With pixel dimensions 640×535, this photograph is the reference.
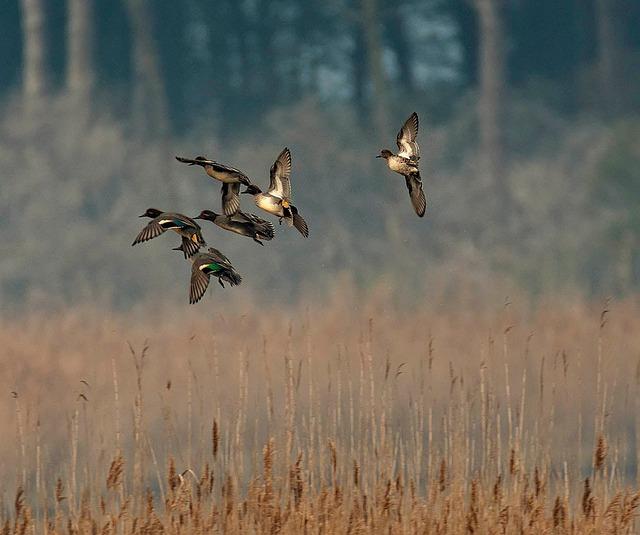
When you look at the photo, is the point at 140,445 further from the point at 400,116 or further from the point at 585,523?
the point at 400,116

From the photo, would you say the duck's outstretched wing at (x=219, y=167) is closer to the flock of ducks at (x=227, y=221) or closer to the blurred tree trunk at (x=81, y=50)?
the flock of ducks at (x=227, y=221)

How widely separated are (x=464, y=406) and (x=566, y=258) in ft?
60.1

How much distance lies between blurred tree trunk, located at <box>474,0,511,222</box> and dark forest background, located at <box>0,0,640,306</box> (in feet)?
0.14

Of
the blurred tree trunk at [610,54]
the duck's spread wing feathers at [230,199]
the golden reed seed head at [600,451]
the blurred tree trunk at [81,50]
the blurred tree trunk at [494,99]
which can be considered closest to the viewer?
the duck's spread wing feathers at [230,199]

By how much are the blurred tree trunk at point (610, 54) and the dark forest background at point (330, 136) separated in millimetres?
45

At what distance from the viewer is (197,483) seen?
673 centimetres

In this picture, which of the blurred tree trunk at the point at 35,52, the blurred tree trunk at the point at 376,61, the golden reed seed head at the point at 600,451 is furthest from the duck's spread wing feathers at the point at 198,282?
the blurred tree trunk at the point at 35,52

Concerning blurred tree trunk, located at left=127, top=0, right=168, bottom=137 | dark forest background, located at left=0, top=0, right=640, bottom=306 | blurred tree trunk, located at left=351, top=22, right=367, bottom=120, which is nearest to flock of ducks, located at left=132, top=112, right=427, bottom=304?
dark forest background, located at left=0, top=0, right=640, bottom=306

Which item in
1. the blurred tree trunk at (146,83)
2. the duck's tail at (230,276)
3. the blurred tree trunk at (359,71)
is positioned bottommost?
the duck's tail at (230,276)

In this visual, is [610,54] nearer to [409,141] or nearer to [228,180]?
[409,141]

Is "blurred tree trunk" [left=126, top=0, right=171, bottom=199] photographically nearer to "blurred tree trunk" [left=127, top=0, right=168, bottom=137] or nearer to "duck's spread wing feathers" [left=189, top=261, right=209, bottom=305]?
"blurred tree trunk" [left=127, top=0, right=168, bottom=137]

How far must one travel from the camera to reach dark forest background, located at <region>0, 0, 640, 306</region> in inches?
1016

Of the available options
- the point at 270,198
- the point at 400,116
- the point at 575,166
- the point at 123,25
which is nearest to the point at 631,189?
the point at 575,166

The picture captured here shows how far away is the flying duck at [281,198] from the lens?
538 centimetres
